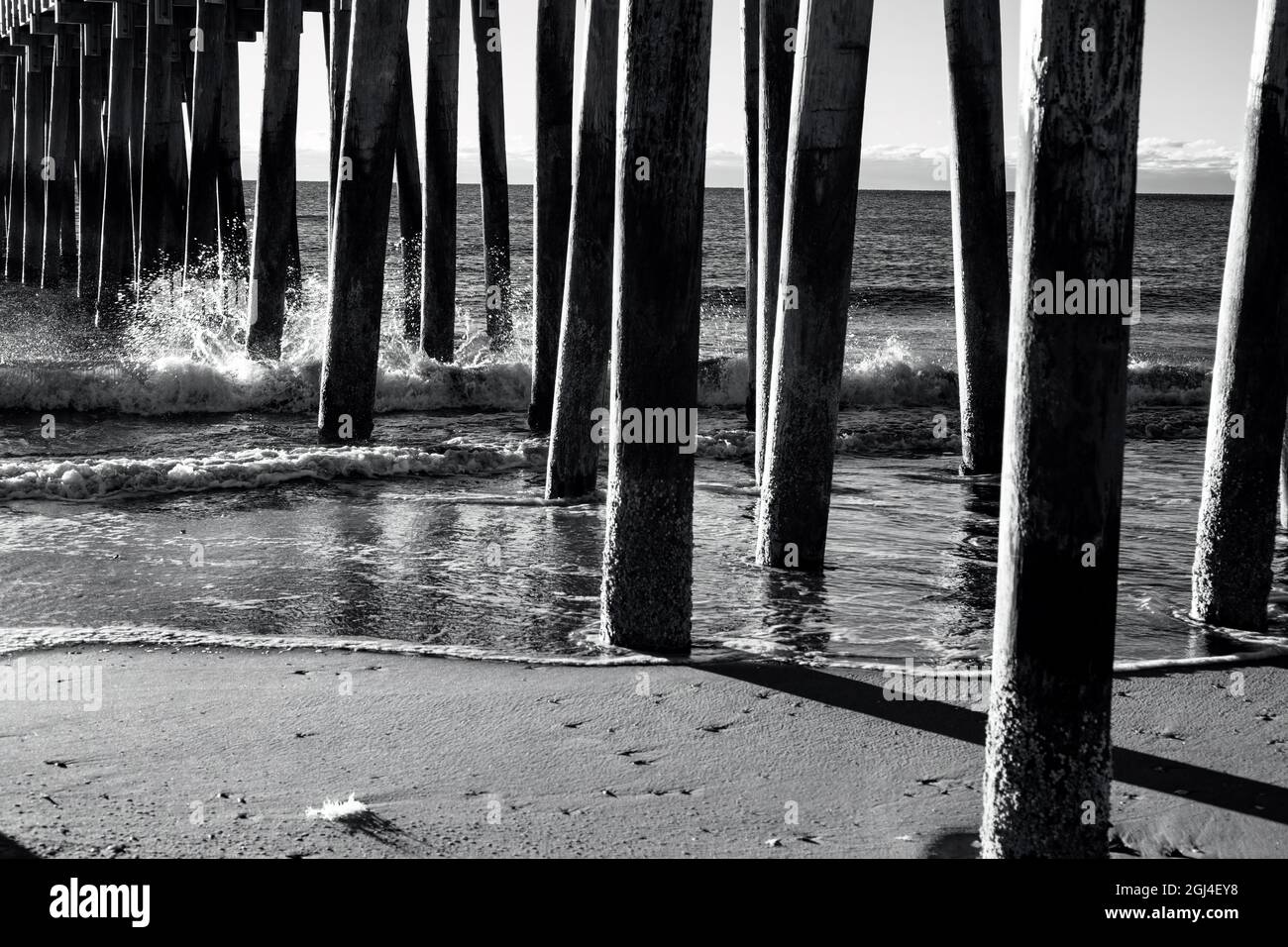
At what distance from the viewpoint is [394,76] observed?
9.23 meters

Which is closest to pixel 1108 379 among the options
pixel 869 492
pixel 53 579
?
pixel 53 579

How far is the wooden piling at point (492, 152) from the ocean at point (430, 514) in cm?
103

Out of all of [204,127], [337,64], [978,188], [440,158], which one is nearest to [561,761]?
[978,188]

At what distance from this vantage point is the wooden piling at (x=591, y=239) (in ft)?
25.1

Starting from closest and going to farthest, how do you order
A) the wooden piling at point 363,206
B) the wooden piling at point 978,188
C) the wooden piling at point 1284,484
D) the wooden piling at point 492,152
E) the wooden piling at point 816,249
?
the wooden piling at point 816,249 → the wooden piling at point 1284,484 → the wooden piling at point 978,188 → the wooden piling at point 363,206 → the wooden piling at point 492,152

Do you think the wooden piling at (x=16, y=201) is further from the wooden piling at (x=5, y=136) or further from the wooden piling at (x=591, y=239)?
the wooden piling at (x=591, y=239)

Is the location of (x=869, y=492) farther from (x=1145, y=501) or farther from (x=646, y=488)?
(x=646, y=488)

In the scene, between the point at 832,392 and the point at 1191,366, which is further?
the point at 1191,366

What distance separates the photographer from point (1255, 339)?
18.0 ft

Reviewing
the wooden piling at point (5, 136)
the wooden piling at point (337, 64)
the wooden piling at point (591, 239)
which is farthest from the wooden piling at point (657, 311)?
the wooden piling at point (5, 136)

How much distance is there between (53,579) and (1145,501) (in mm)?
7130

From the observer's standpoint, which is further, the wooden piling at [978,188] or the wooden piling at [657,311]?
the wooden piling at [978,188]

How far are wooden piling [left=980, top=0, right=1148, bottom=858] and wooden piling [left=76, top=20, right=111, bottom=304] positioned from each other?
2064 cm

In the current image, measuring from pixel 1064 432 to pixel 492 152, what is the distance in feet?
37.6
